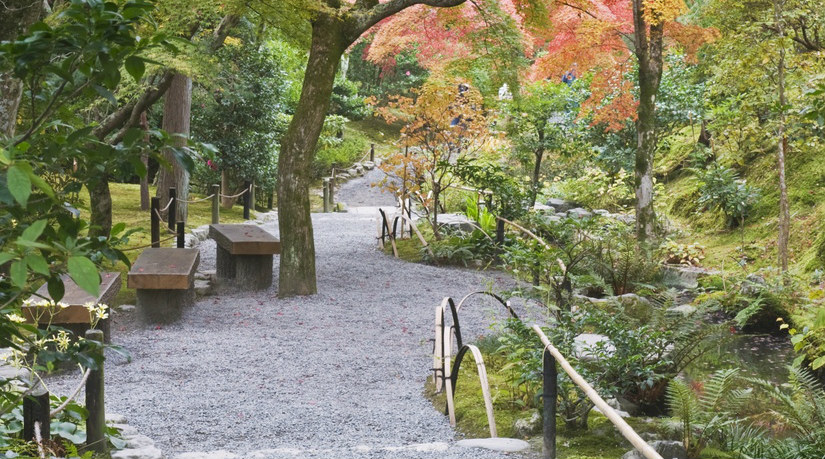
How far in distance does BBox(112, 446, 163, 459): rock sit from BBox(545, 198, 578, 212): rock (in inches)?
482

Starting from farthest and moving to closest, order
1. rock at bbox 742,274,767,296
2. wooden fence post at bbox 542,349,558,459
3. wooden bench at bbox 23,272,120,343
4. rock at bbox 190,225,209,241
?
rock at bbox 190,225,209,241 < rock at bbox 742,274,767,296 < wooden bench at bbox 23,272,120,343 < wooden fence post at bbox 542,349,558,459

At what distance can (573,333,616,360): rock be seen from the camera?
4.75m

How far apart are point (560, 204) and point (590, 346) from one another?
10762 mm

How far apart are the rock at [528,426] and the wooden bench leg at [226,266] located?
18.7 ft

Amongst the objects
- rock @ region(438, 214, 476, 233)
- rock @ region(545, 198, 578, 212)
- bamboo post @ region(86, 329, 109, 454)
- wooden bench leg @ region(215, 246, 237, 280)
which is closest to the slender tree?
wooden bench leg @ region(215, 246, 237, 280)

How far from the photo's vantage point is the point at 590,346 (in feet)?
16.2

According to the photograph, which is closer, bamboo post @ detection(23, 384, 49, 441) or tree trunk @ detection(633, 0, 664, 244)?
bamboo post @ detection(23, 384, 49, 441)

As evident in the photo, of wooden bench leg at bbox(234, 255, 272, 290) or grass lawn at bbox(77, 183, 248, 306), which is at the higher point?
grass lawn at bbox(77, 183, 248, 306)

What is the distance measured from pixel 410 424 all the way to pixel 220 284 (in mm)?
4955

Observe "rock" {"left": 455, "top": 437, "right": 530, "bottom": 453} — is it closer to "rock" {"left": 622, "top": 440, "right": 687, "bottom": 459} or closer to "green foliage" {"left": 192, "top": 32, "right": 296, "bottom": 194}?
"rock" {"left": 622, "top": 440, "right": 687, "bottom": 459}

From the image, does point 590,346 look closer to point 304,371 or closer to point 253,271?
point 304,371

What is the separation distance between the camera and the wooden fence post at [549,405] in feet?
12.3

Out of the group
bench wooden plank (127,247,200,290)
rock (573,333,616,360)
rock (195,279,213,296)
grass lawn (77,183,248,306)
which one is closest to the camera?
rock (573,333,616,360)

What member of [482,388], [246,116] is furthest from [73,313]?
[246,116]
